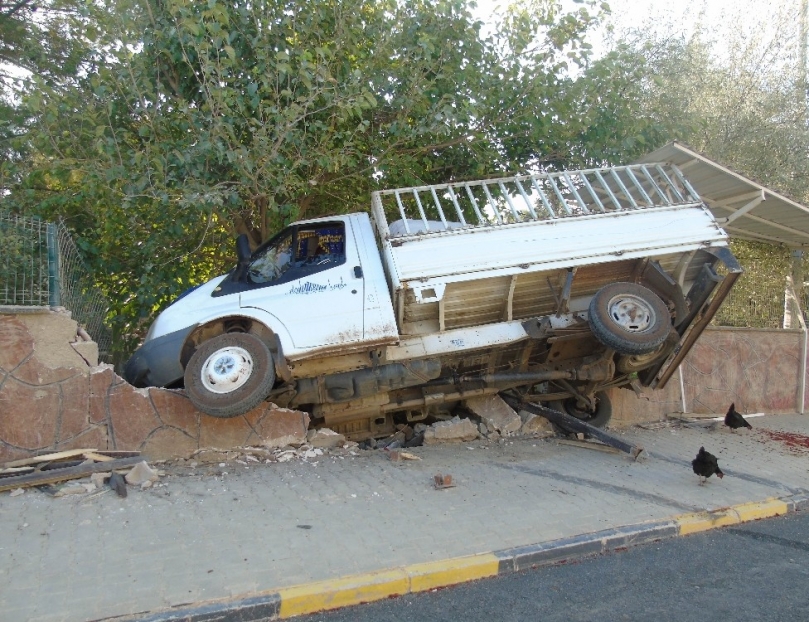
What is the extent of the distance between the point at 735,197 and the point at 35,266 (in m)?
7.96

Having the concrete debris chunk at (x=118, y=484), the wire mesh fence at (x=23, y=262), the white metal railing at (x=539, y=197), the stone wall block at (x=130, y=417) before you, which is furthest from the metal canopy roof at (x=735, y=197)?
the wire mesh fence at (x=23, y=262)

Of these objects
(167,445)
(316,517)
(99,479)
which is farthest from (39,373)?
(316,517)

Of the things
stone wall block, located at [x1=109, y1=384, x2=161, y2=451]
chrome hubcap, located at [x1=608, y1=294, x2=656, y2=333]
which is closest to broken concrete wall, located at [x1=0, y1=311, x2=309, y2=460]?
stone wall block, located at [x1=109, y1=384, x2=161, y2=451]

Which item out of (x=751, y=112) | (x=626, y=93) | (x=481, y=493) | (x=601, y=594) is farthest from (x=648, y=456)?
(x=751, y=112)

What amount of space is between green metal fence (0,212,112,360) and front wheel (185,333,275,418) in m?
1.64

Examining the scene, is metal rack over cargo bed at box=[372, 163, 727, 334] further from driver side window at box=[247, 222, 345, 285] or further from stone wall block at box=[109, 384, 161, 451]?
stone wall block at box=[109, 384, 161, 451]

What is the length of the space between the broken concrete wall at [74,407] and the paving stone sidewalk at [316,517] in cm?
61

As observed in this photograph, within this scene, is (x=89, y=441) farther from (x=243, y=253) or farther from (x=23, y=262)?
(x=243, y=253)

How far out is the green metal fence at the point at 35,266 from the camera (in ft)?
21.3

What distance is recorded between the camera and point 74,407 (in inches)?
255

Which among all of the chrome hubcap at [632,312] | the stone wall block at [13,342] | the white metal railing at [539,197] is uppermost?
the white metal railing at [539,197]

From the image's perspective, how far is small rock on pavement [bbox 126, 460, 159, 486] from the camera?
6.01m

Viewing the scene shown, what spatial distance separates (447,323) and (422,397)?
1.12 meters

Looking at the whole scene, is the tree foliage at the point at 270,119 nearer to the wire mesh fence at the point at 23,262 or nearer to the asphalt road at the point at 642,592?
the wire mesh fence at the point at 23,262
